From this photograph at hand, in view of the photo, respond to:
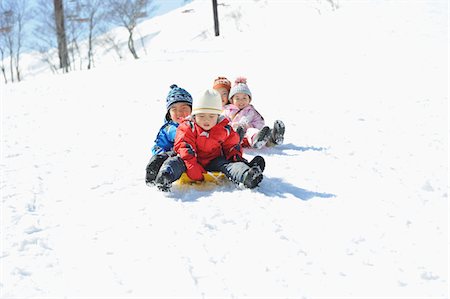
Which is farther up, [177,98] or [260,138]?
[177,98]

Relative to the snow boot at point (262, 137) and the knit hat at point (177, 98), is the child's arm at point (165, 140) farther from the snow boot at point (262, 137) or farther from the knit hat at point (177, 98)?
the snow boot at point (262, 137)

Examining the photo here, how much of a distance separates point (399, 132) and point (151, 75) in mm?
8237

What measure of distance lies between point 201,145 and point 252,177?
1.92ft

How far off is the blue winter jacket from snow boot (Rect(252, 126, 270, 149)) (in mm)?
970

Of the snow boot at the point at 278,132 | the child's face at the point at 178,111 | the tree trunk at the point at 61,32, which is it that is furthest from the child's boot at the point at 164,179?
the tree trunk at the point at 61,32

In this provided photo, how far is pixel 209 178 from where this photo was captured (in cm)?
322

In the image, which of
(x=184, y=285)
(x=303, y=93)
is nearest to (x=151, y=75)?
(x=303, y=93)

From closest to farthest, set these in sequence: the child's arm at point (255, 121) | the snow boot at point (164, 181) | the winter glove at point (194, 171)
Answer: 1. the snow boot at point (164, 181)
2. the winter glove at point (194, 171)
3. the child's arm at point (255, 121)

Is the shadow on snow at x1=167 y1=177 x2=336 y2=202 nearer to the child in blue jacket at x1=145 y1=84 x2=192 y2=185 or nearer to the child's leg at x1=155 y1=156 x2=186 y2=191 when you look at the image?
the child's leg at x1=155 y1=156 x2=186 y2=191

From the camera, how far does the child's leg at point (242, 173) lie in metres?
2.89

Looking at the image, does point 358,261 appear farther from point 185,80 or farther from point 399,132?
point 185,80

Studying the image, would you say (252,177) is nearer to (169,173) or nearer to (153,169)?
(169,173)

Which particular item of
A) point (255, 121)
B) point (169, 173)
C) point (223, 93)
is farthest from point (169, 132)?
point (223, 93)

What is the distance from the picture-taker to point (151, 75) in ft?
38.6
